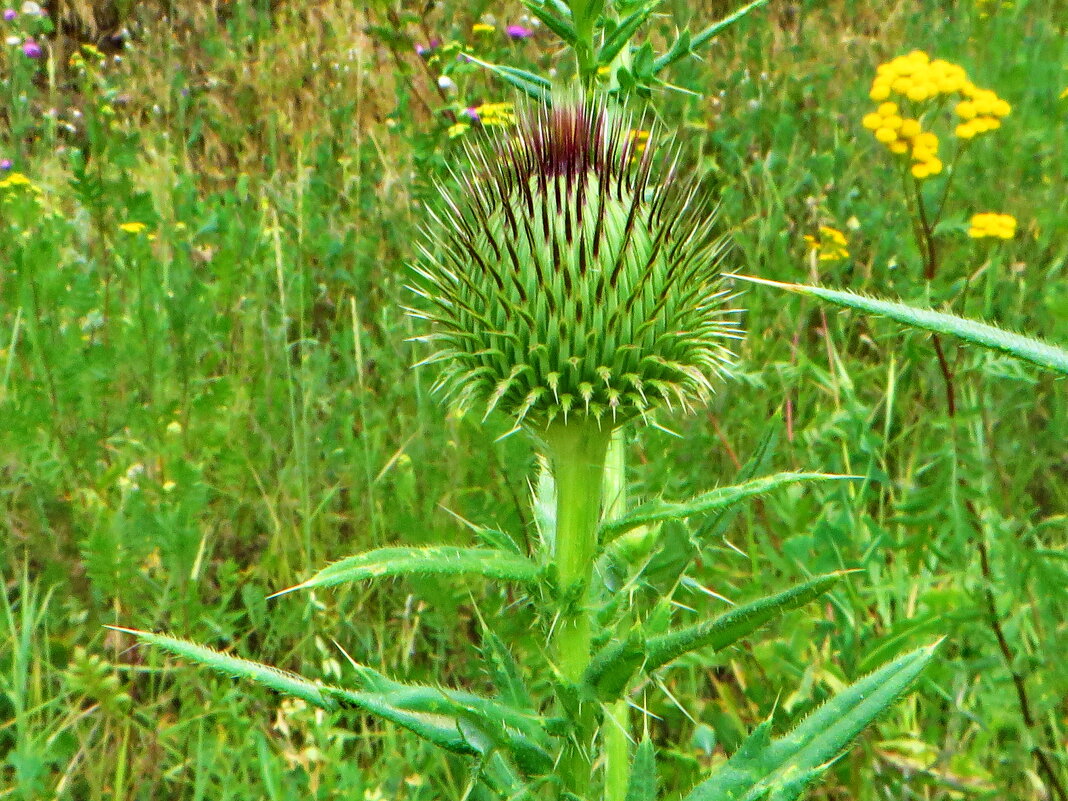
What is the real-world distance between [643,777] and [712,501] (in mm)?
381

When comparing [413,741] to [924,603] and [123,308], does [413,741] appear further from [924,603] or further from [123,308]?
[123,308]

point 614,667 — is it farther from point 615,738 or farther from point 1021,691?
point 1021,691

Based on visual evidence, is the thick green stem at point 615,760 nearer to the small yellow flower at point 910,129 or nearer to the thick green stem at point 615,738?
the thick green stem at point 615,738

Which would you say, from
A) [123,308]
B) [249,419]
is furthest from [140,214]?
[249,419]

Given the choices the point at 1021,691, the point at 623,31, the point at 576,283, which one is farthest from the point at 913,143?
the point at 576,283

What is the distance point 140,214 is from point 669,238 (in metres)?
2.69

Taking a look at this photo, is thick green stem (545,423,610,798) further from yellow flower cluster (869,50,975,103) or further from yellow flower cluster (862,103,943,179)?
yellow flower cluster (869,50,975,103)

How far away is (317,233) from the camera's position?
4.63 metres

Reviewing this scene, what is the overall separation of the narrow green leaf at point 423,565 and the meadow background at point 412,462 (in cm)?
37

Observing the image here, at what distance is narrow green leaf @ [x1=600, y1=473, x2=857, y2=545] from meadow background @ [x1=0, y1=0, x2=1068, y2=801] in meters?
0.29

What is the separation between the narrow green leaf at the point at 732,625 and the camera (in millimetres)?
1271

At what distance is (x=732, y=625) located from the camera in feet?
4.30

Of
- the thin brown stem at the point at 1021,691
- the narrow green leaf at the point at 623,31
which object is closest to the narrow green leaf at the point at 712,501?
the narrow green leaf at the point at 623,31

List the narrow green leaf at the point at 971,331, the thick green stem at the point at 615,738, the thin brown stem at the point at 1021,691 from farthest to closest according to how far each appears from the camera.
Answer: the thin brown stem at the point at 1021,691 < the thick green stem at the point at 615,738 < the narrow green leaf at the point at 971,331
